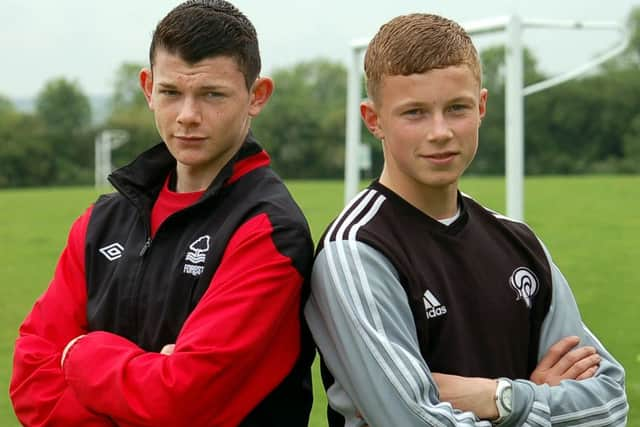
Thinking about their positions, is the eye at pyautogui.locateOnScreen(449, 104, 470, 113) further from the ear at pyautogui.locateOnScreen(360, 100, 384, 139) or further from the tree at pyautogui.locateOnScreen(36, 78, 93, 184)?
the tree at pyautogui.locateOnScreen(36, 78, 93, 184)

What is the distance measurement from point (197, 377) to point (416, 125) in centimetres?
74

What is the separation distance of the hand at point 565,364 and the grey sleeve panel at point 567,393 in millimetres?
27

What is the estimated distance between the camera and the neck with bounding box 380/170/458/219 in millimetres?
2348

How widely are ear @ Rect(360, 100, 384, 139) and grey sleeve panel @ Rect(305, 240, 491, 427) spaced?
310 millimetres

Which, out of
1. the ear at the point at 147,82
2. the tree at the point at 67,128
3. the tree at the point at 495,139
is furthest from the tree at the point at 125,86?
the ear at the point at 147,82

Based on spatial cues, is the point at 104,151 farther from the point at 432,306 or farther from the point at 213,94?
the point at 432,306

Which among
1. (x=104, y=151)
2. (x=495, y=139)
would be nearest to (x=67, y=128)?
(x=104, y=151)

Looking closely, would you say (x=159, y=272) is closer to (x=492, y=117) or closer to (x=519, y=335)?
(x=519, y=335)

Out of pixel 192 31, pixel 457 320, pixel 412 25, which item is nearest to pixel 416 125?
pixel 412 25

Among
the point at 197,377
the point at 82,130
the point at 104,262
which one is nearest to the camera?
the point at 197,377

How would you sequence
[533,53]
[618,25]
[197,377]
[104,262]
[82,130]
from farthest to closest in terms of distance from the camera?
[82,130] < [533,53] < [618,25] < [104,262] < [197,377]

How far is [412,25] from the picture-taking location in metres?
2.33

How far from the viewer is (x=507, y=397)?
219 cm

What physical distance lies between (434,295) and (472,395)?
0.77 ft
